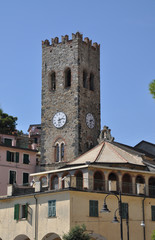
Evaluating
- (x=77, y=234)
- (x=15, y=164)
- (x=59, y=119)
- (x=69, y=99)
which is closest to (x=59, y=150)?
(x=59, y=119)

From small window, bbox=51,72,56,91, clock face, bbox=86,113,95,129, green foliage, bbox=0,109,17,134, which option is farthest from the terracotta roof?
green foliage, bbox=0,109,17,134

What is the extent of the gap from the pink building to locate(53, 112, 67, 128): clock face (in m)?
4.82

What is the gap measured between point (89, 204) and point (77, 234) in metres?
3.76

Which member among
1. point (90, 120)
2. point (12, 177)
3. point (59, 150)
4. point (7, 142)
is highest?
point (90, 120)

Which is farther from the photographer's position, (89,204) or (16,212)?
(16,212)

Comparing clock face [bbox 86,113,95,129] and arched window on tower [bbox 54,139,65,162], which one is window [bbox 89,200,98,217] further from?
clock face [bbox 86,113,95,129]

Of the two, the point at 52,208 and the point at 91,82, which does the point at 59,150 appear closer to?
the point at 91,82

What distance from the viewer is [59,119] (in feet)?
194

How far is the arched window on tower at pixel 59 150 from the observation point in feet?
189

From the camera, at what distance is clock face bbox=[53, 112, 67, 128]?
58.6 metres

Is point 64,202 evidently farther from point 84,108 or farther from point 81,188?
point 84,108

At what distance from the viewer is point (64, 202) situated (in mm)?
37188

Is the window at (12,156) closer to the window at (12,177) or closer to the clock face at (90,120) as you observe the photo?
the window at (12,177)

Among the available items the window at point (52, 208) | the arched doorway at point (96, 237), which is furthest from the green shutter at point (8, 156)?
the arched doorway at point (96, 237)
